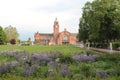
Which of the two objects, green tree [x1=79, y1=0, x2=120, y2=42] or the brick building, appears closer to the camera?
green tree [x1=79, y1=0, x2=120, y2=42]

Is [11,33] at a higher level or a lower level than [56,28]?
lower

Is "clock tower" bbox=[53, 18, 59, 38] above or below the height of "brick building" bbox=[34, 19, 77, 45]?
above

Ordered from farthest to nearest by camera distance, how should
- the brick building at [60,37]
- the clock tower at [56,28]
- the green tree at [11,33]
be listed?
the clock tower at [56,28]
the brick building at [60,37]
the green tree at [11,33]

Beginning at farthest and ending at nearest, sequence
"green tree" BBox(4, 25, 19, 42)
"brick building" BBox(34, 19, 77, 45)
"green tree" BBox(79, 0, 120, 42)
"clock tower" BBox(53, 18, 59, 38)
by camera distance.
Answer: "clock tower" BBox(53, 18, 59, 38)
"brick building" BBox(34, 19, 77, 45)
"green tree" BBox(4, 25, 19, 42)
"green tree" BBox(79, 0, 120, 42)

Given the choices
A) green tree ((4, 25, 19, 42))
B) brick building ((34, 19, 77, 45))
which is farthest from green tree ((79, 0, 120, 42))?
brick building ((34, 19, 77, 45))

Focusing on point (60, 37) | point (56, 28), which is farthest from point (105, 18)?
point (56, 28)

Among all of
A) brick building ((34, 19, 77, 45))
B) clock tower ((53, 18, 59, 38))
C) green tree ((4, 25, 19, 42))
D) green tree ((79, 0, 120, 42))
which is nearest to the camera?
green tree ((79, 0, 120, 42))

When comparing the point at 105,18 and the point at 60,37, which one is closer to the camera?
the point at 105,18

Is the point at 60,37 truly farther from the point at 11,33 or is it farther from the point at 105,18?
the point at 105,18

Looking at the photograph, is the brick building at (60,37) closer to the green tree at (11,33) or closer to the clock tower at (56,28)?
the clock tower at (56,28)

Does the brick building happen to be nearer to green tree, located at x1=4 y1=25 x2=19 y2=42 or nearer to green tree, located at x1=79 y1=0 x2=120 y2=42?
green tree, located at x1=4 y1=25 x2=19 y2=42

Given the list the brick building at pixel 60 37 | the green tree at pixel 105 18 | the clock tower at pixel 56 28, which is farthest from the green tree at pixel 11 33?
the green tree at pixel 105 18

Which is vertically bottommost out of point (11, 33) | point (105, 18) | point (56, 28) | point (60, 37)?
point (60, 37)

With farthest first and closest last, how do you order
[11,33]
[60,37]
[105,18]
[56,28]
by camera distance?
[56,28]
[60,37]
[11,33]
[105,18]
